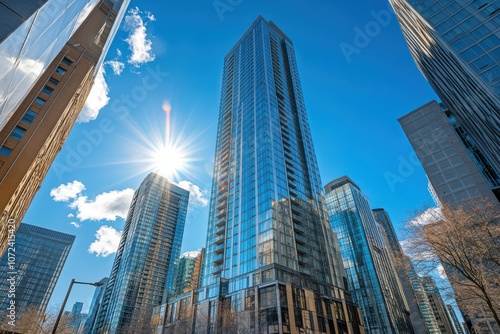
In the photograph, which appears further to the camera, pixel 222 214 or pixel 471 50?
pixel 222 214

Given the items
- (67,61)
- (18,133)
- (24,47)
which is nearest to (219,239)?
(18,133)

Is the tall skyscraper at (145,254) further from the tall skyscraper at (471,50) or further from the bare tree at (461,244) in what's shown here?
the tall skyscraper at (471,50)

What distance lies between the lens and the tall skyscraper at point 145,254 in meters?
101

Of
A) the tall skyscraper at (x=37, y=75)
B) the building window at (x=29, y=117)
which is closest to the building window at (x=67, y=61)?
the tall skyscraper at (x=37, y=75)

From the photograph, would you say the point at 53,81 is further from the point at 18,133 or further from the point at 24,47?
the point at 24,47

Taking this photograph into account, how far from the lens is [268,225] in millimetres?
47062

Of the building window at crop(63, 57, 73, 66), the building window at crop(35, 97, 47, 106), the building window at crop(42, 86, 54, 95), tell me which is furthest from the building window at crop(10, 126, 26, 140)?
the building window at crop(63, 57, 73, 66)

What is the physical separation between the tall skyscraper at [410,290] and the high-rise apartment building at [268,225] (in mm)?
14517

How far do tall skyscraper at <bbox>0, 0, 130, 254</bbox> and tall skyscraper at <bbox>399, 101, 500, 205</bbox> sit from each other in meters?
52.9

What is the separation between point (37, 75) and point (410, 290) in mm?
132268

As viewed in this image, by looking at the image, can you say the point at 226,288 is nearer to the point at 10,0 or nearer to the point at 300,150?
the point at 300,150

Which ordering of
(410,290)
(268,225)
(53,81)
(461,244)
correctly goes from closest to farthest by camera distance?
(461,244)
(53,81)
(268,225)
(410,290)

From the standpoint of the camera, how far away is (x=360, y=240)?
89.0 m

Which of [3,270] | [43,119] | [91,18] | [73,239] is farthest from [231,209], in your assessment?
[73,239]
